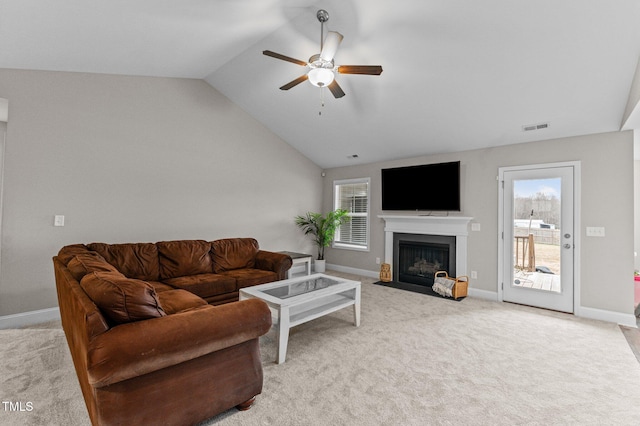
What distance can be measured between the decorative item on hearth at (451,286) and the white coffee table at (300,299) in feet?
6.43

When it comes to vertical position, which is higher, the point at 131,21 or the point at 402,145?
the point at 131,21

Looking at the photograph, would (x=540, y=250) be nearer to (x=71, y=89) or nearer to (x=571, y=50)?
(x=571, y=50)

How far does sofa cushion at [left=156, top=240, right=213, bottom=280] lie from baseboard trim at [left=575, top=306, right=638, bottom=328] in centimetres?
491

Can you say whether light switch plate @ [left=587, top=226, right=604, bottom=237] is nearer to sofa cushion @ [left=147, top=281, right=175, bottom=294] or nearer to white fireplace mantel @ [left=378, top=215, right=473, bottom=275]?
white fireplace mantel @ [left=378, top=215, right=473, bottom=275]

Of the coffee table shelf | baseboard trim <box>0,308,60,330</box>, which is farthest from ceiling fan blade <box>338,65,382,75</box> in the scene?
baseboard trim <box>0,308,60,330</box>

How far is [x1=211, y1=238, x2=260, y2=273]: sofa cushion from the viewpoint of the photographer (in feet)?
13.7

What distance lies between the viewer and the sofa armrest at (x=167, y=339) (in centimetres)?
137

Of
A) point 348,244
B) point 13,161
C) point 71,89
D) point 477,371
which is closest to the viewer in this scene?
point 477,371

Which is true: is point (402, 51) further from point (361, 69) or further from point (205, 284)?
point (205, 284)

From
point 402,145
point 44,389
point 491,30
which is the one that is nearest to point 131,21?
point 44,389

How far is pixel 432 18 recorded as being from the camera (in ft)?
9.12

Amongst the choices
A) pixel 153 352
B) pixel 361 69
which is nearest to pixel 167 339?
pixel 153 352

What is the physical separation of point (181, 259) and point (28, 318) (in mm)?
1662

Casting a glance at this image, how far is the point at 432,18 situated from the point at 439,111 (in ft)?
4.71
